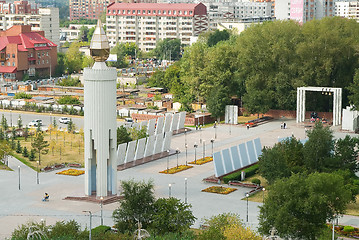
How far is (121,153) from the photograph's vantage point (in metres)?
68.4

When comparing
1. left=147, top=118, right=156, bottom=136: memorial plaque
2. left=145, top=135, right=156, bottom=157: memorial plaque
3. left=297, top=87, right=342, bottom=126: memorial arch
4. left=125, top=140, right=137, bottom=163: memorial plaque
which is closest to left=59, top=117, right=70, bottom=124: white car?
left=147, top=118, right=156, bottom=136: memorial plaque

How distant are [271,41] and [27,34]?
6094 cm

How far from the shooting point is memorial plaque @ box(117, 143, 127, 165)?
223ft

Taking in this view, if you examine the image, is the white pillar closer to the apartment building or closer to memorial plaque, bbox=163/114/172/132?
memorial plaque, bbox=163/114/172/132

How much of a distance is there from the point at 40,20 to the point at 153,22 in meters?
30.5

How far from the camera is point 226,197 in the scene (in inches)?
2304

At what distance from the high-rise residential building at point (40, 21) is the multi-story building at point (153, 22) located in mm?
Answer: 18812

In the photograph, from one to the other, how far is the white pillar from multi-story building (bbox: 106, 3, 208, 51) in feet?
421

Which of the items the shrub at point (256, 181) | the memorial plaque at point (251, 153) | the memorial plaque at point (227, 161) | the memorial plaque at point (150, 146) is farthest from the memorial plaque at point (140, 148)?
the shrub at point (256, 181)

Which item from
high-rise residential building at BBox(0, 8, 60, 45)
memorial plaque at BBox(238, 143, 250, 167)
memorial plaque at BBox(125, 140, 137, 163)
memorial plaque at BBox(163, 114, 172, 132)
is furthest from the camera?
high-rise residential building at BBox(0, 8, 60, 45)

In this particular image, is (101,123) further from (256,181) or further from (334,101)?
(334,101)

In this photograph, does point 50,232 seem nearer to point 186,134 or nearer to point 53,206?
point 53,206

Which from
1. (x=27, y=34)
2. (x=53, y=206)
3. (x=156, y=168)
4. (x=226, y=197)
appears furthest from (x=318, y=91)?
(x=27, y=34)

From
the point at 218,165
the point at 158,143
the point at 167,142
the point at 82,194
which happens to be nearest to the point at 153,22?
the point at 167,142
